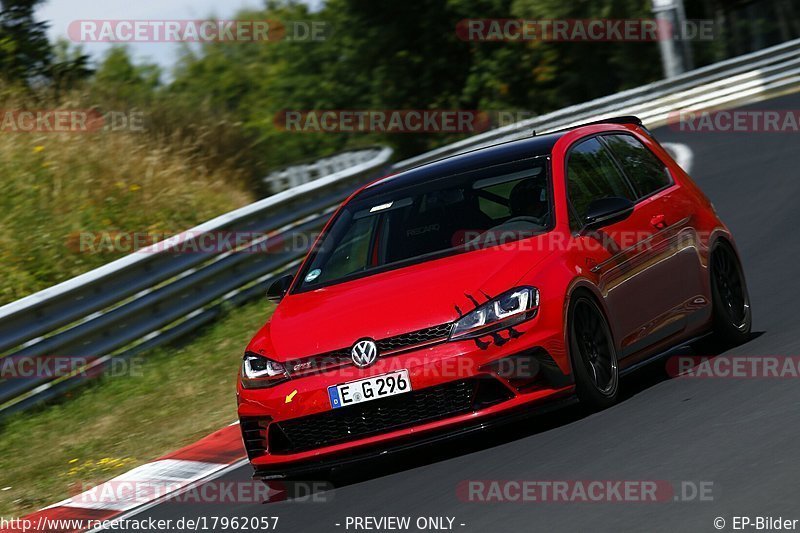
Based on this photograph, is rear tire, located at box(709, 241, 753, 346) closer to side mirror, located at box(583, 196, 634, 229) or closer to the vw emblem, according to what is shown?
side mirror, located at box(583, 196, 634, 229)

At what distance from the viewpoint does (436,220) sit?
7867 mm

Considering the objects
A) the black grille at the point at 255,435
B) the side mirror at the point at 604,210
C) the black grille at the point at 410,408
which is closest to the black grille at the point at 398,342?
the black grille at the point at 410,408

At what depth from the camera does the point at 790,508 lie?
16.2 feet

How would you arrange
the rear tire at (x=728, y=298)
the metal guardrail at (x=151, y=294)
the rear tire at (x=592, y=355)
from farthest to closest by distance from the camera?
1. the metal guardrail at (x=151, y=294)
2. the rear tire at (x=728, y=298)
3. the rear tire at (x=592, y=355)

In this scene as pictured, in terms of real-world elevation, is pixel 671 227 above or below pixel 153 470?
above

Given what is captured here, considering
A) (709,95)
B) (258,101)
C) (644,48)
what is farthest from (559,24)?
(258,101)

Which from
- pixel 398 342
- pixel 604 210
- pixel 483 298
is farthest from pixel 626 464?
pixel 604 210

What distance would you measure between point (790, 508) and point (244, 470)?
3.94m

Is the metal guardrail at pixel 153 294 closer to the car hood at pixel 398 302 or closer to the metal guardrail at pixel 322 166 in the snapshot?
the car hood at pixel 398 302

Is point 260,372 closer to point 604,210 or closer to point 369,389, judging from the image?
point 369,389

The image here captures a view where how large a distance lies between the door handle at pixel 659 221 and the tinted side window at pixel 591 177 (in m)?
0.19

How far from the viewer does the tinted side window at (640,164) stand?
853 centimetres

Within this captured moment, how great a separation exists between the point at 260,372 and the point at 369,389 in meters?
0.71

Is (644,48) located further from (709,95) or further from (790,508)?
(790,508)
